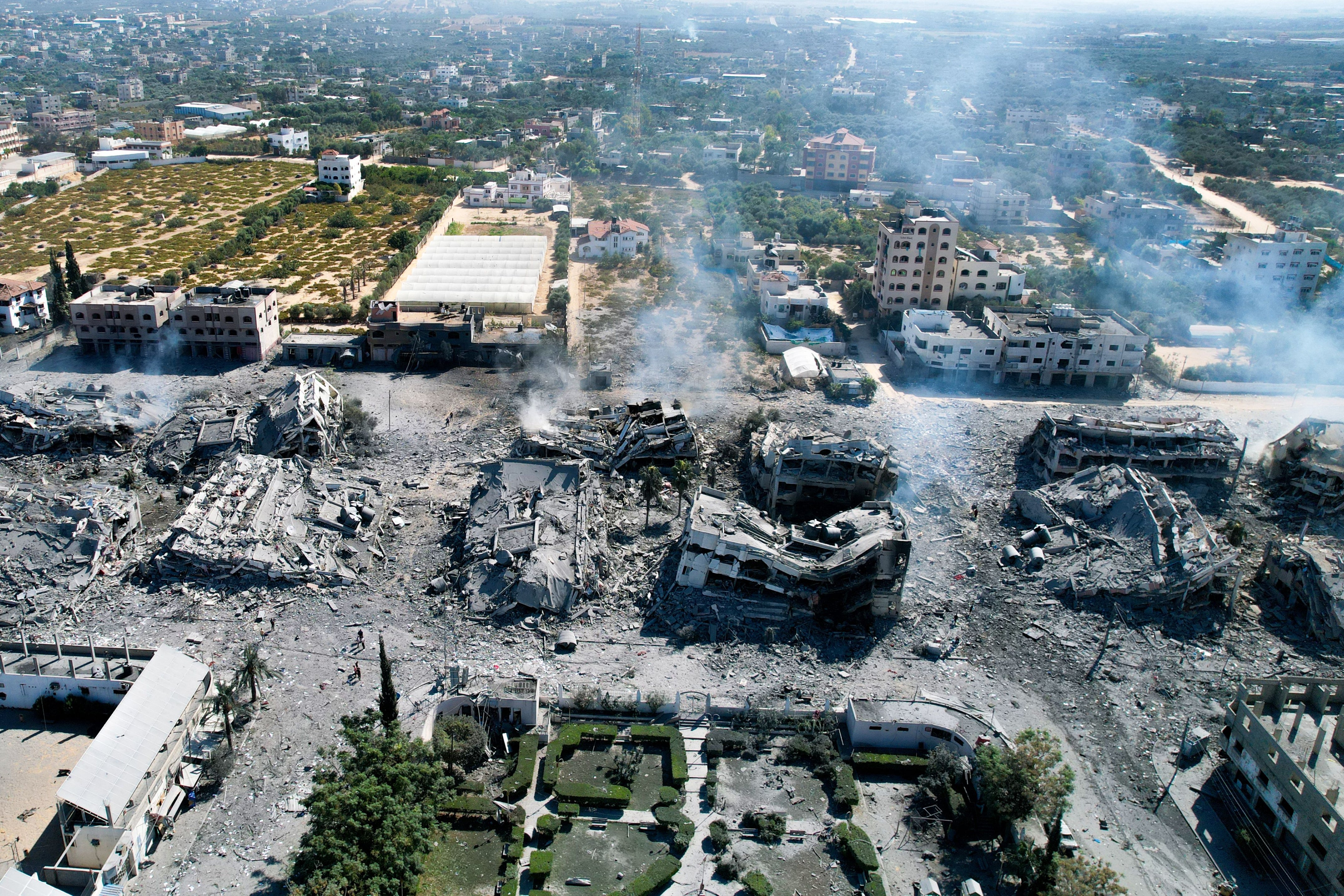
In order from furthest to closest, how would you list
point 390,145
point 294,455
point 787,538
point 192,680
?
1. point 390,145
2. point 294,455
3. point 787,538
4. point 192,680

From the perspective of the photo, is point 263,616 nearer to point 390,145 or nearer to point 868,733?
point 868,733

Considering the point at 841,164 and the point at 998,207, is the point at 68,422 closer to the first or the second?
the point at 998,207

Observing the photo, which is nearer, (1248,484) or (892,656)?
(892,656)

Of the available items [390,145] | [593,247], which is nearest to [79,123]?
[390,145]

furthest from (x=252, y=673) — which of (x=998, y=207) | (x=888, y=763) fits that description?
(x=998, y=207)

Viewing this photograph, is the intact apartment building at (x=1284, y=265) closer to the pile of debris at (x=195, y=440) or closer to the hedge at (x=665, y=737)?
the hedge at (x=665, y=737)

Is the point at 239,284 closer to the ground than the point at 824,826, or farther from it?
farther from it

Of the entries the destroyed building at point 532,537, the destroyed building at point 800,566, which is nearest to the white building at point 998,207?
the destroyed building at point 532,537
